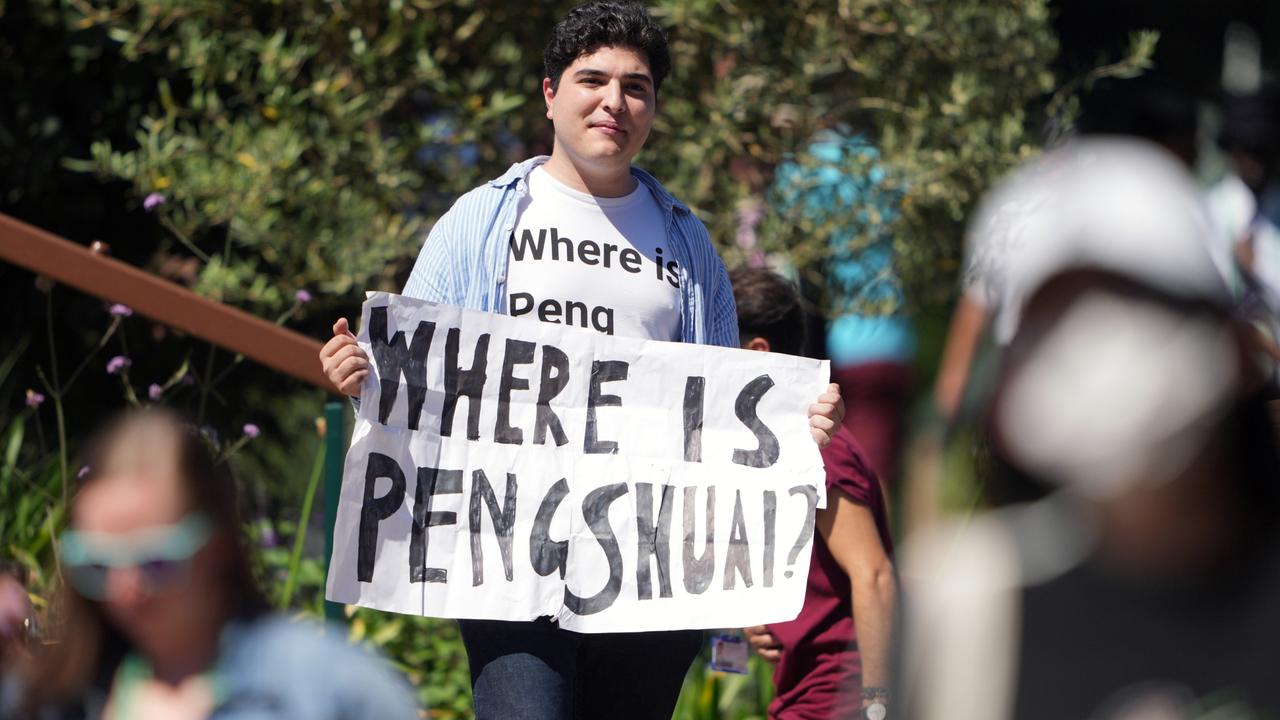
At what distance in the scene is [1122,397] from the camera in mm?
1567

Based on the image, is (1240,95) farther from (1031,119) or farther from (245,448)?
(245,448)

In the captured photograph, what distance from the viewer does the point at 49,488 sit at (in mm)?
5379

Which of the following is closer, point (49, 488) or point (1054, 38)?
point (49, 488)

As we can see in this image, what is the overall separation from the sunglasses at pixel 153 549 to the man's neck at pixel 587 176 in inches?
60.7

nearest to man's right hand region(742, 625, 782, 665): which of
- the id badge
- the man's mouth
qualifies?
the id badge

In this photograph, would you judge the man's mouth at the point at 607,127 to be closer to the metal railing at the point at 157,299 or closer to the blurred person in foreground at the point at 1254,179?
the metal railing at the point at 157,299

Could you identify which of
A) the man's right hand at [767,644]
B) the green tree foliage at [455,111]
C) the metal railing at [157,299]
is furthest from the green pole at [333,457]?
the man's right hand at [767,644]

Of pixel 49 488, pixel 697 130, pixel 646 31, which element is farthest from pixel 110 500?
pixel 697 130

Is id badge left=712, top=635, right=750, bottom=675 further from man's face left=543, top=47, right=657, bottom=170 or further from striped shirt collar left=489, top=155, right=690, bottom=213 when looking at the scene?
man's face left=543, top=47, right=657, bottom=170

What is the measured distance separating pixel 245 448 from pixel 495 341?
3.92 metres

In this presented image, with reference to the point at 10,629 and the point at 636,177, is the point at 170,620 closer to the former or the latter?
the point at 10,629

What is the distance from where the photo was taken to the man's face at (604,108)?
3.52m

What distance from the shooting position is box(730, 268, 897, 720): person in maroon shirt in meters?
3.78

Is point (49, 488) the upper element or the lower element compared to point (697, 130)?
lower
